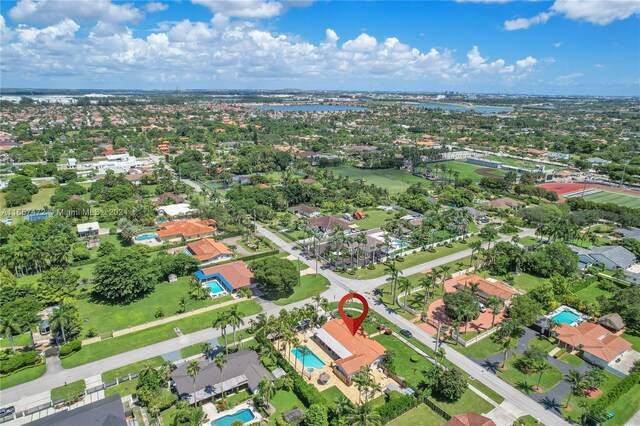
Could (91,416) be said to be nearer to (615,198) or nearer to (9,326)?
(9,326)

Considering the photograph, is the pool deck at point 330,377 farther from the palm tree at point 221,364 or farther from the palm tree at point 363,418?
the palm tree at point 221,364

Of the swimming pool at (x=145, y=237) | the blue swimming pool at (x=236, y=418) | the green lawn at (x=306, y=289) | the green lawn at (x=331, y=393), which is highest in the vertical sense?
the swimming pool at (x=145, y=237)

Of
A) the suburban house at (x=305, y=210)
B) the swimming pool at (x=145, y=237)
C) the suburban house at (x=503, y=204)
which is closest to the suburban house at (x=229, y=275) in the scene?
the swimming pool at (x=145, y=237)

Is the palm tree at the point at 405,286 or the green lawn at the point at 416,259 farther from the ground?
the palm tree at the point at 405,286

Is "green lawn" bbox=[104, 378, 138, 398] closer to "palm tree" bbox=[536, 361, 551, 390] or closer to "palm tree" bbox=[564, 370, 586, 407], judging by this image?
"palm tree" bbox=[536, 361, 551, 390]

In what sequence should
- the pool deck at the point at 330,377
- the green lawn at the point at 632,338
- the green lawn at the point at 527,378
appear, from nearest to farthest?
the pool deck at the point at 330,377
the green lawn at the point at 527,378
the green lawn at the point at 632,338

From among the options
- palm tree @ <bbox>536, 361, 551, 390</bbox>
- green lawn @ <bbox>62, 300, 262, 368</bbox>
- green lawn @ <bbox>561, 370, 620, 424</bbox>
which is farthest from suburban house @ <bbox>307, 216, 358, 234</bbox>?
green lawn @ <bbox>561, 370, 620, 424</bbox>
